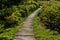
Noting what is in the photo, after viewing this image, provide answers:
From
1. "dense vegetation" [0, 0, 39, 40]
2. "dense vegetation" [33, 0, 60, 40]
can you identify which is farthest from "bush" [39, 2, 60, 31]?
"dense vegetation" [0, 0, 39, 40]

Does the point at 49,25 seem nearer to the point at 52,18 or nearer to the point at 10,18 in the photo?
the point at 52,18

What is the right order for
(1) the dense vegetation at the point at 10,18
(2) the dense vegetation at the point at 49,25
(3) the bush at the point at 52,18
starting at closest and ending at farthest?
(2) the dense vegetation at the point at 49,25 < (1) the dense vegetation at the point at 10,18 < (3) the bush at the point at 52,18

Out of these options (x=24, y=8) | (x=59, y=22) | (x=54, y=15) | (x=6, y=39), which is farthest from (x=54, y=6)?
(x=6, y=39)

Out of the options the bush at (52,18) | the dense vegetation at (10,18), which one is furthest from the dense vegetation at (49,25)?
the dense vegetation at (10,18)

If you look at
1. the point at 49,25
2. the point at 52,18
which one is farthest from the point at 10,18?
the point at 52,18

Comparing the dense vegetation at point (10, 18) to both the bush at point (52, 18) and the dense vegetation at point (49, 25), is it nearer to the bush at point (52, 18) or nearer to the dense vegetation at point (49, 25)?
the dense vegetation at point (49, 25)

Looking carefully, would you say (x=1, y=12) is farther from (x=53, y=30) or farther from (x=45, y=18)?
(x=53, y=30)

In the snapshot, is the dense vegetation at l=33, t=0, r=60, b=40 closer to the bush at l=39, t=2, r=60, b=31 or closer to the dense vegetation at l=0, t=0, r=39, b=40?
the bush at l=39, t=2, r=60, b=31

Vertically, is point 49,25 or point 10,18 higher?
point 10,18

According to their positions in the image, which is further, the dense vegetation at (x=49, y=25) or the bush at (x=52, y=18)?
the bush at (x=52, y=18)

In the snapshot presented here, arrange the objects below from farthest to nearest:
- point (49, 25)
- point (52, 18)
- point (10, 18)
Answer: point (10, 18) → point (52, 18) → point (49, 25)

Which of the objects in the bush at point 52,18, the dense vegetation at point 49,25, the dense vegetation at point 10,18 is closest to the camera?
the dense vegetation at point 49,25

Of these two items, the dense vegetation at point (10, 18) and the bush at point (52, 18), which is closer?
the dense vegetation at point (10, 18)

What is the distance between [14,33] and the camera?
917 centimetres
